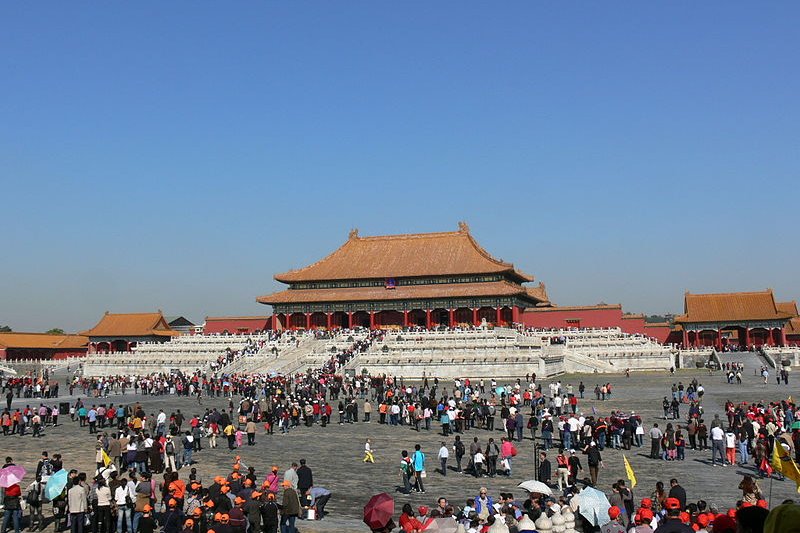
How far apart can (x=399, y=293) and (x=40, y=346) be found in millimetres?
39139

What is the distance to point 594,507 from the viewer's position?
1273 centimetres

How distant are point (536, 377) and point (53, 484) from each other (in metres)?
36.0

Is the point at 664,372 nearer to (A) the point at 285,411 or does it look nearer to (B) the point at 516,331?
(B) the point at 516,331

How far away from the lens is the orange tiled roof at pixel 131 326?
83812mm

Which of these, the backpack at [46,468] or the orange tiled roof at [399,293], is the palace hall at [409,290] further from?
the backpack at [46,468]

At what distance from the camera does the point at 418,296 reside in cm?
7331

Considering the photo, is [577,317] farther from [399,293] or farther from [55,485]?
[55,485]

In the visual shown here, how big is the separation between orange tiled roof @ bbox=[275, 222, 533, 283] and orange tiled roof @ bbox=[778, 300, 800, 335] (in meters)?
24.8

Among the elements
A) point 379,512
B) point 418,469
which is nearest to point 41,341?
point 418,469

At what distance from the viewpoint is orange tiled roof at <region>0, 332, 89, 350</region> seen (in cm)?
7881

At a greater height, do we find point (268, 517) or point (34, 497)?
point (34, 497)

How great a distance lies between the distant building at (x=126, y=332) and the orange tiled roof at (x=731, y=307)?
5417 centimetres

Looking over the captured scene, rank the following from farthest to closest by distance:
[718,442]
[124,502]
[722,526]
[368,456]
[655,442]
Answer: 1. [655,442]
2. [368,456]
3. [718,442]
4. [124,502]
5. [722,526]

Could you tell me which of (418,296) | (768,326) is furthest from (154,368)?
(768,326)
